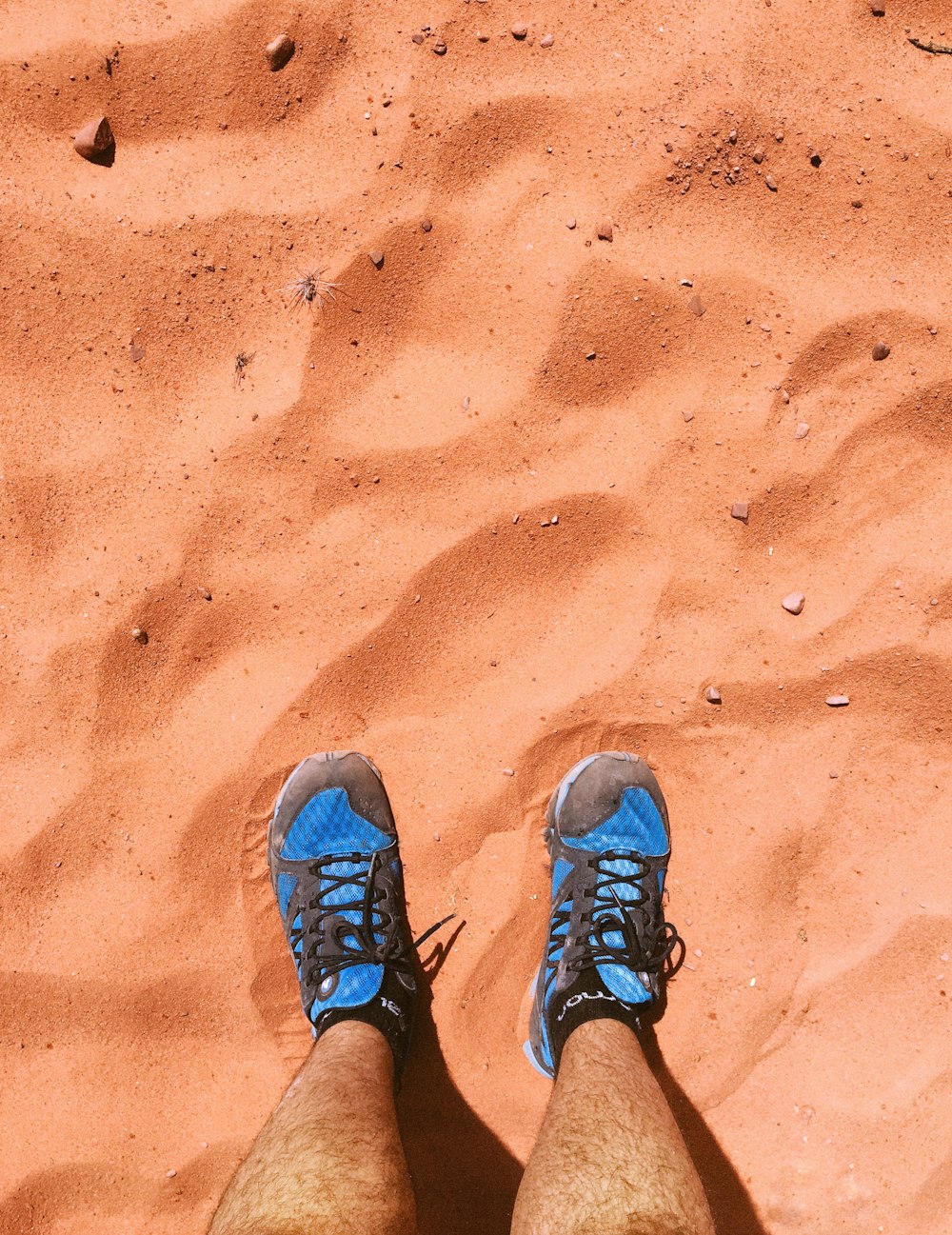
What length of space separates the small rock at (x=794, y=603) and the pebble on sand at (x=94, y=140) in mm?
1899

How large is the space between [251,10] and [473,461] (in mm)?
1138

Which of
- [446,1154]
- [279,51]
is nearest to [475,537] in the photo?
[279,51]

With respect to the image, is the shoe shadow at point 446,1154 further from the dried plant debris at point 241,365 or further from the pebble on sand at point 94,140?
the pebble on sand at point 94,140

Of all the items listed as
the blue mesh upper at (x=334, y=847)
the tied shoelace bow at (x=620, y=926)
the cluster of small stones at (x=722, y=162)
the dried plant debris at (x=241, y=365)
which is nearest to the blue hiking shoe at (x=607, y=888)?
the tied shoelace bow at (x=620, y=926)

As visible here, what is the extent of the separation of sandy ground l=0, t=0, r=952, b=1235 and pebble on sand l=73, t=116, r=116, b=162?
0.08 ft

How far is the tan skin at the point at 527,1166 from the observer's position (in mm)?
1292

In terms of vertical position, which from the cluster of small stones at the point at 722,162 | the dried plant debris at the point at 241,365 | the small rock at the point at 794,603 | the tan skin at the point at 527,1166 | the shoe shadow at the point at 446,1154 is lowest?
the shoe shadow at the point at 446,1154

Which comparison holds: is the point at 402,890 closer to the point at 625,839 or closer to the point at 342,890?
the point at 342,890

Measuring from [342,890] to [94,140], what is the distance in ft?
6.08

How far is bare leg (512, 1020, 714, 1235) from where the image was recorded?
1.29m

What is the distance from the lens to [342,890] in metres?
1.99

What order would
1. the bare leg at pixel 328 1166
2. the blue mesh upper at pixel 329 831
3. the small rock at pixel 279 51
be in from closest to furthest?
1. the bare leg at pixel 328 1166
2. the small rock at pixel 279 51
3. the blue mesh upper at pixel 329 831

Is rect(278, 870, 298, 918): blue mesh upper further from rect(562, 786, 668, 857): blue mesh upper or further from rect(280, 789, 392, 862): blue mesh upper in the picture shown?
rect(562, 786, 668, 857): blue mesh upper

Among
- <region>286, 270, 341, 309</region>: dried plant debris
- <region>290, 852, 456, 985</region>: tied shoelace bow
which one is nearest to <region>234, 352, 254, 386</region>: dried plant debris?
<region>286, 270, 341, 309</region>: dried plant debris
